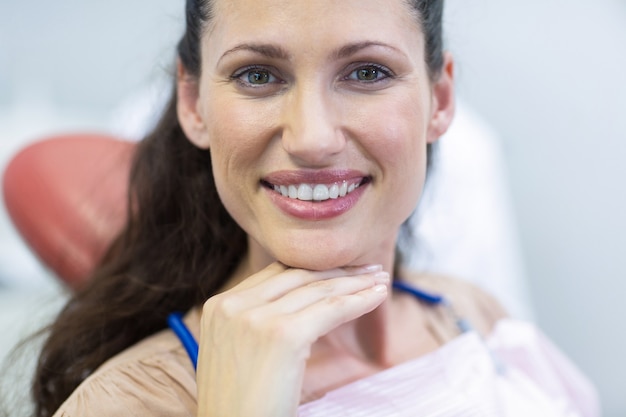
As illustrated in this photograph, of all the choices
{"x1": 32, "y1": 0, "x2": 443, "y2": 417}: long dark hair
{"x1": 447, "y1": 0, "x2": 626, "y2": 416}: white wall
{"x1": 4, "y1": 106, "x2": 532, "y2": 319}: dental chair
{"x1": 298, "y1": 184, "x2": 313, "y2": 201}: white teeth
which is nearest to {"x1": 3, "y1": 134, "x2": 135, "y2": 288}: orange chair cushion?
{"x1": 4, "y1": 106, "x2": 532, "y2": 319}: dental chair

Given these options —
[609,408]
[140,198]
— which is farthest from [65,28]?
[609,408]

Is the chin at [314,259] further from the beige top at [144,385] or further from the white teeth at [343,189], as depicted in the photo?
the beige top at [144,385]

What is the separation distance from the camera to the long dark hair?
1.06 m

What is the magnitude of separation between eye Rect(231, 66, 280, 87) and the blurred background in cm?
97

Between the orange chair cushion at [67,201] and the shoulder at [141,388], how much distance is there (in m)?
0.33

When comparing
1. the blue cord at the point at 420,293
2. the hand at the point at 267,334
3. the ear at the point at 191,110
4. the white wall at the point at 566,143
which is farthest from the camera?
the white wall at the point at 566,143

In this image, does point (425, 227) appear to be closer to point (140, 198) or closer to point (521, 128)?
point (521, 128)

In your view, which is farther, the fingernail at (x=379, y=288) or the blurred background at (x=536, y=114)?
the blurred background at (x=536, y=114)

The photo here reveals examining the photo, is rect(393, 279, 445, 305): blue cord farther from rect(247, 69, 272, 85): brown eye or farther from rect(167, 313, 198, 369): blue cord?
rect(247, 69, 272, 85): brown eye

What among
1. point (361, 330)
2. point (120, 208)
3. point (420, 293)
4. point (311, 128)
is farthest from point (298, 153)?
point (120, 208)

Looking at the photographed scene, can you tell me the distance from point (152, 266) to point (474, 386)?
1.59 feet

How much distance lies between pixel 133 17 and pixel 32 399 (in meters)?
1.18

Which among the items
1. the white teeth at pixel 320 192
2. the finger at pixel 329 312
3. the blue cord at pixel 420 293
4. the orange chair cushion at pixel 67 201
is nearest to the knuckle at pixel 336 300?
the finger at pixel 329 312

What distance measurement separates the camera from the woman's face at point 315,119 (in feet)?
2.59
